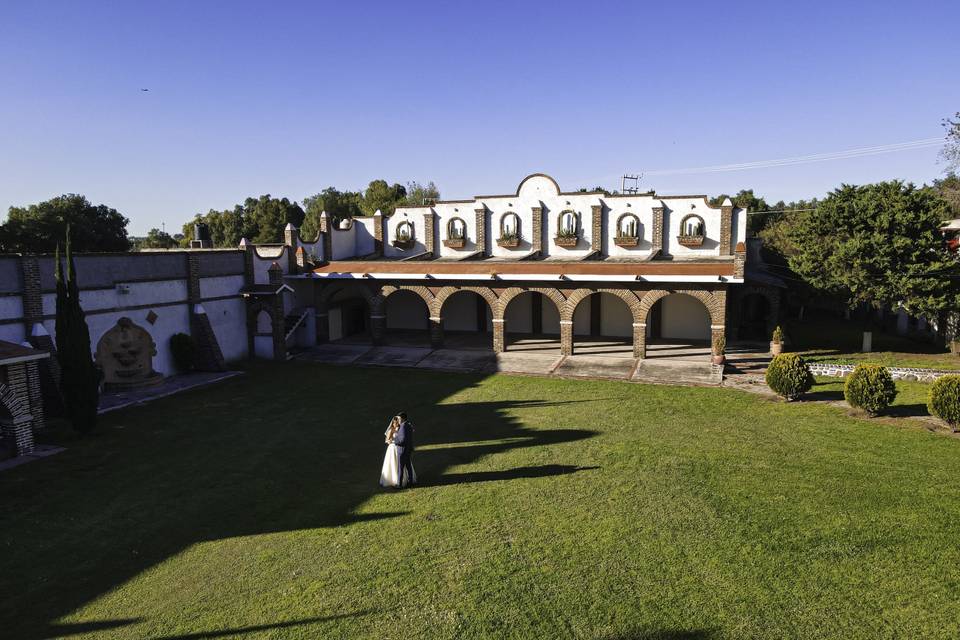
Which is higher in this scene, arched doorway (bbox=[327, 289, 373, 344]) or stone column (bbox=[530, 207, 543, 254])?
stone column (bbox=[530, 207, 543, 254])

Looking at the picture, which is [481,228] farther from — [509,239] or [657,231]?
[657,231]

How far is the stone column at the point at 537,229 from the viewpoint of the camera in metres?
29.2

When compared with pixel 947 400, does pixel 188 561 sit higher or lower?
lower

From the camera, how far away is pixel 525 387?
70.3ft

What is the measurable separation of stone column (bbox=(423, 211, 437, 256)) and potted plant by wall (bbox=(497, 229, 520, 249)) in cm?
368

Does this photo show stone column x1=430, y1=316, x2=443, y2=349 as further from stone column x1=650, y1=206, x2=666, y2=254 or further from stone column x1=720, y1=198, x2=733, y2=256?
stone column x1=720, y1=198, x2=733, y2=256

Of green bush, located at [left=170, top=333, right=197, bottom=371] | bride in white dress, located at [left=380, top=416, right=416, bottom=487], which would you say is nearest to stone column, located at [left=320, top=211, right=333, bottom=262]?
green bush, located at [left=170, top=333, right=197, bottom=371]

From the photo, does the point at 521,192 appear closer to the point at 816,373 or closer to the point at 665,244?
the point at 665,244

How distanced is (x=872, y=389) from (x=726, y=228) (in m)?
12.3

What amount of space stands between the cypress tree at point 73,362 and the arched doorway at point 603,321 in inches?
774

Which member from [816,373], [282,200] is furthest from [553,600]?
[282,200]

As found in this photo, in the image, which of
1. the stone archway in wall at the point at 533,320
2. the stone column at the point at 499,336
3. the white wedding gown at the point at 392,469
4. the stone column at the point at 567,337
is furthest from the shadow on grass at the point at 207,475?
the stone archway in wall at the point at 533,320

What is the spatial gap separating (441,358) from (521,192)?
975cm

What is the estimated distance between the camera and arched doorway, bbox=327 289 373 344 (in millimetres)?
29641
